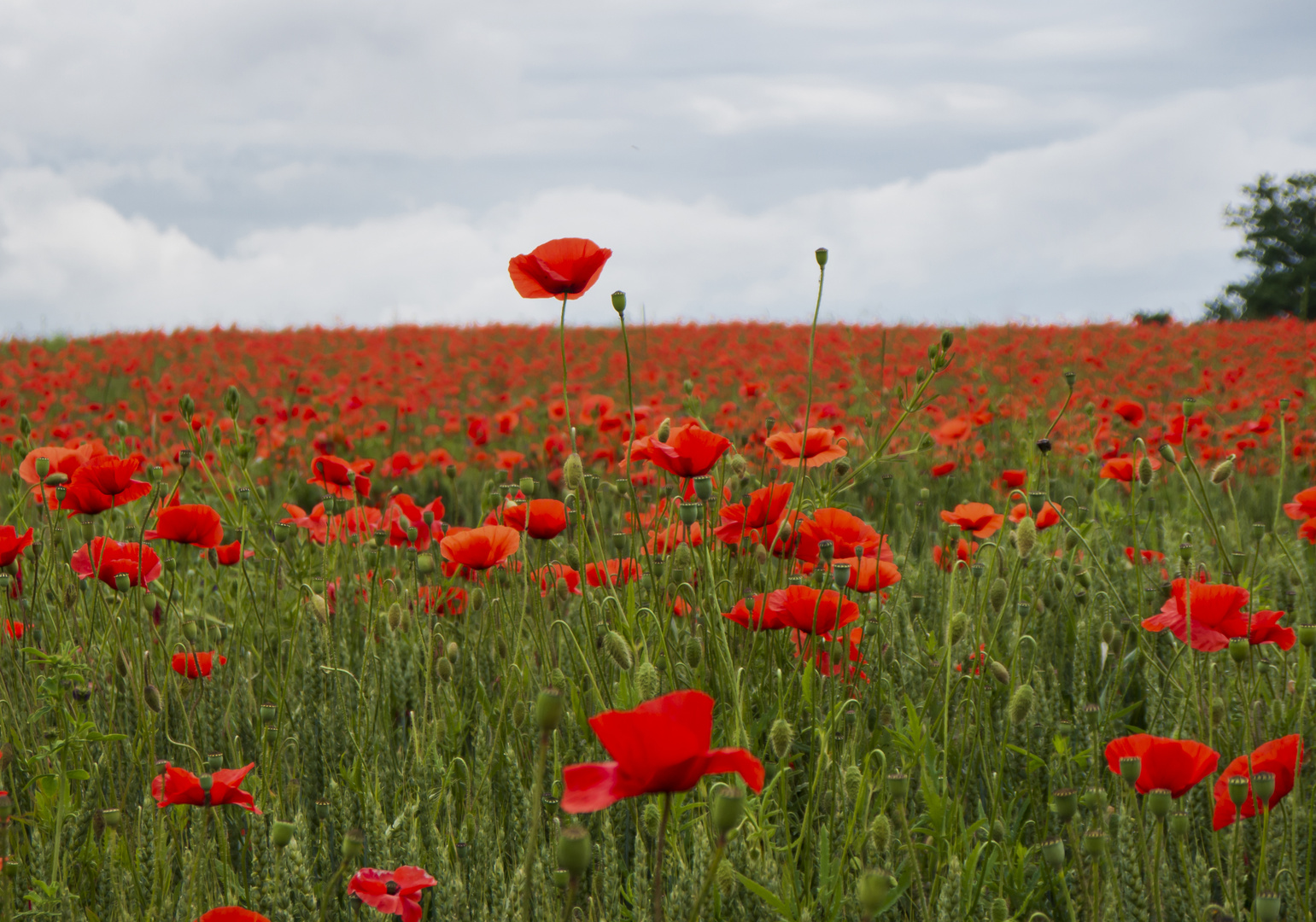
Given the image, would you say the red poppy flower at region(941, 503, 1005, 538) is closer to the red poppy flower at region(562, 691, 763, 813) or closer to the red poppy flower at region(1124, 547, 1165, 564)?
the red poppy flower at region(1124, 547, 1165, 564)

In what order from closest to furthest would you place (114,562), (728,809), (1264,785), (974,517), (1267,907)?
1. (728,809)
2. (1267,907)
3. (1264,785)
4. (114,562)
5. (974,517)

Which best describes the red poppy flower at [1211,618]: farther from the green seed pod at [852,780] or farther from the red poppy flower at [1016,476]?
the red poppy flower at [1016,476]

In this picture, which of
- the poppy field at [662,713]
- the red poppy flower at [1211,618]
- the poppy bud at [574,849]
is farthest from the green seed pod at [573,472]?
the red poppy flower at [1211,618]

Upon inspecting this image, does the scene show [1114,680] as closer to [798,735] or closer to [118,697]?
[798,735]

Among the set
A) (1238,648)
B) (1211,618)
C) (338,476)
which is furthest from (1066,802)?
(338,476)

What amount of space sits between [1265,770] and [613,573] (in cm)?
126

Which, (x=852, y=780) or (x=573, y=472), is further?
(x=573, y=472)

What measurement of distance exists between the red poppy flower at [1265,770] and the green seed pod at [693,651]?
0.76 m

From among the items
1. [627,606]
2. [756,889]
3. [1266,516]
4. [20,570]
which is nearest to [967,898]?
[756,889]

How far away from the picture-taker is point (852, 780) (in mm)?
1330

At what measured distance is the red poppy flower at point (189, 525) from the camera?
6.01ft

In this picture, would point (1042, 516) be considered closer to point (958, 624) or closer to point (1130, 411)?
point (958, 624)

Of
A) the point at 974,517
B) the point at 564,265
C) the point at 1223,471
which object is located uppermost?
the point at 564,265

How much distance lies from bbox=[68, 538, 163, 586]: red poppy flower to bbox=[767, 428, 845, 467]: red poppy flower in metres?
1.14
